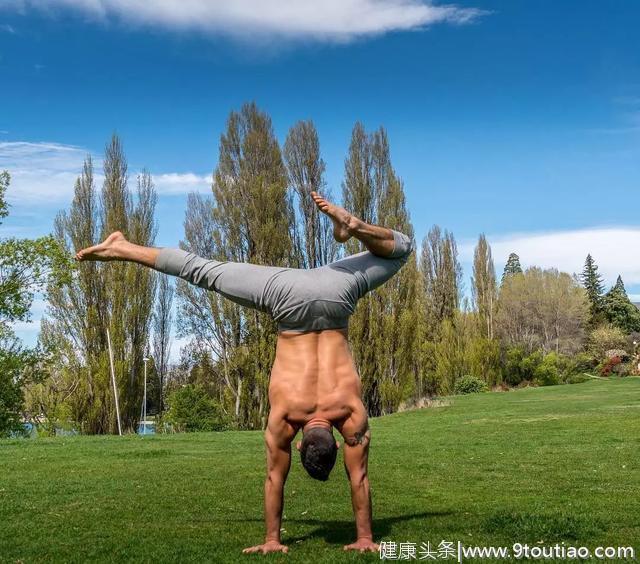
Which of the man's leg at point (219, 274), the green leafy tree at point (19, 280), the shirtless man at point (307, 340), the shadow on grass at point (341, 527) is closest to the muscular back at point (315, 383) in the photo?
the shirtless man at point (307, 340)

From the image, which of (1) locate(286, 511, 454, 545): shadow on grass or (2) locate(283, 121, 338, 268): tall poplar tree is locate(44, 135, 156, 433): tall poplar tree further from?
(1) locate(286, 511, 454, 545): shadow on grass

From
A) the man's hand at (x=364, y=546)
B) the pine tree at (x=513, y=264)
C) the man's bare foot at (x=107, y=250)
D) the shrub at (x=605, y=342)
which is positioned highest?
the pine tree at (x=513, y=264)

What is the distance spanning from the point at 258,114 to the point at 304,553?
29.1 m

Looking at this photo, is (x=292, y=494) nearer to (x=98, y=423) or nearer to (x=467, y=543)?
(x=467, y=543)

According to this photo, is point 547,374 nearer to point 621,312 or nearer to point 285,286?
point 621,312

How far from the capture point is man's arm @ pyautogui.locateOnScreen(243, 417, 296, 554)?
16.2 ft

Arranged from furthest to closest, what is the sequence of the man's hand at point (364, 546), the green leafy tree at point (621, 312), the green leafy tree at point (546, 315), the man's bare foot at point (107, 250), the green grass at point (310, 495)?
1. the green leafy tree at point (621, 312)
2. the green leafy tree at point (546, 315)
3. the green grass at point (310, 495)
4. the man's bare foot at point (107, 250)
5. the man's hand at point (364, 546)

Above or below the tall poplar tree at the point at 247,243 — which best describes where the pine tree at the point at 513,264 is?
above

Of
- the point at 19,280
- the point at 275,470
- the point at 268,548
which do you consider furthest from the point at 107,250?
the point at 19,280

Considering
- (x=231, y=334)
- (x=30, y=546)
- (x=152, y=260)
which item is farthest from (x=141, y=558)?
(x=231, y=334)

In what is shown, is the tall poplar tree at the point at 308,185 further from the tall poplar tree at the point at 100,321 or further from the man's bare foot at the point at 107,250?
the man's bare foot at the point at 107,250

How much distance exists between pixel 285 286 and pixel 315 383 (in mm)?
723

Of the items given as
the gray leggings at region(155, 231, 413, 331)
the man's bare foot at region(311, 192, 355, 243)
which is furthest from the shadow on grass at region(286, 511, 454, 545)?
the man's bare foot at region(311, 192, 355, 243)

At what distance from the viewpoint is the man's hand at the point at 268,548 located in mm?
4840
